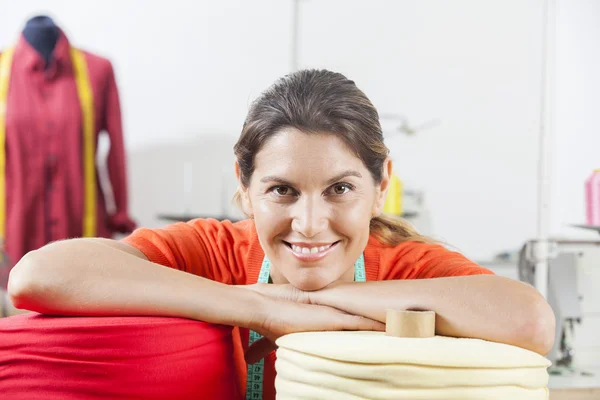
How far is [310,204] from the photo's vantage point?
3.39ft

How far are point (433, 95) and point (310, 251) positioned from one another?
3.31 meters

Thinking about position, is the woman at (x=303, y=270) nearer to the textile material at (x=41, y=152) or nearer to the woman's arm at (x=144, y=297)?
the woman's arm at (x=144, y=297)

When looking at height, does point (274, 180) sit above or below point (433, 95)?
below

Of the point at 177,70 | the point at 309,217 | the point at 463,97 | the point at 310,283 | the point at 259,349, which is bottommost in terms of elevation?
the point at 259,349

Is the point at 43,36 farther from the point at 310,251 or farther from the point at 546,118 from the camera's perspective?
the point at 310,251

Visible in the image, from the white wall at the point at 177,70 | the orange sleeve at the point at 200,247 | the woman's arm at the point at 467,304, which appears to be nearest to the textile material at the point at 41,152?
the white wall at the point at 177,70

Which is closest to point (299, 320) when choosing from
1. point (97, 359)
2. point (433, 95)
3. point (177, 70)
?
point (97, 359)

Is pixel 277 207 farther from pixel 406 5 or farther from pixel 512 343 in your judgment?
pixel 406 5

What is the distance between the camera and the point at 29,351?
861 mm

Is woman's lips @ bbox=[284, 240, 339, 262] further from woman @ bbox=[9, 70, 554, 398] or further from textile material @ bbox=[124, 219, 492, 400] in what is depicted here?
textile material @ bbox=[124, 219, 492, 400]

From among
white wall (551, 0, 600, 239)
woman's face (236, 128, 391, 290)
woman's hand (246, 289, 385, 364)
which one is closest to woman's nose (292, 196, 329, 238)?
woman's face (236, 128, 391, 290)

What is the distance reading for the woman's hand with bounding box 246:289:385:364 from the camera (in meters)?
1.02

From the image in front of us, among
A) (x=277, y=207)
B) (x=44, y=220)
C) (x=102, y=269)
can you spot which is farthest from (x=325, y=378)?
(x=44, y=220)

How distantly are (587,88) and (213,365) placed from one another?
390 centimetres
